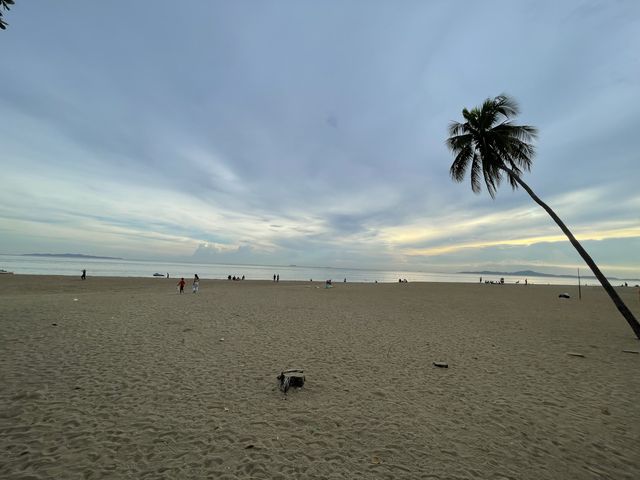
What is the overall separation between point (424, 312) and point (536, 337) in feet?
23.0

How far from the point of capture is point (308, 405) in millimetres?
6035

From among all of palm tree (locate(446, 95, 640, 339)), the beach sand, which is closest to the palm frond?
palm tree (locate(446, 95, 640, 339))

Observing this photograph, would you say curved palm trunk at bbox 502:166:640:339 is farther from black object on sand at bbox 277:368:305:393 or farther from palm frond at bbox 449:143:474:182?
black object on sand at bbox 277:368:305:393

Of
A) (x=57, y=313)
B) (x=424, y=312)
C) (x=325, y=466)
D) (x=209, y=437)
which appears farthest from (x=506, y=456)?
(x=57, y=313)

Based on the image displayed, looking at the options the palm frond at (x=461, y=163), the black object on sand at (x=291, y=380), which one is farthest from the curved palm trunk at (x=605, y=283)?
the black object on sand at (x=291, y=380)

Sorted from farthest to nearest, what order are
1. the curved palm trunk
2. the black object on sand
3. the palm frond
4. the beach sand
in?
the palm frond < the curved palm trunk < the black object on sand < the beach sand

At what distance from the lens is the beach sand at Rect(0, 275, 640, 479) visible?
165 inches

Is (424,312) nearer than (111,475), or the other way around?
(111,475)

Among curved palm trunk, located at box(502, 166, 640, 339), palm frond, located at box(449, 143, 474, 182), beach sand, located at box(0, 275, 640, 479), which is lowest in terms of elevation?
beach sand, located at box(0, 275, 640, 479)

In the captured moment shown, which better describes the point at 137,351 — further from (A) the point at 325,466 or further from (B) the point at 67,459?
(A) the point at 325,466

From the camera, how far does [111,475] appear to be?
3.79 m

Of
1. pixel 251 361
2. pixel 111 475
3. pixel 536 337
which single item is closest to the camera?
pixel 111 475

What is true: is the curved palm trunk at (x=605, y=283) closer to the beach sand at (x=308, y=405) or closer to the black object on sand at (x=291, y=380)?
the beach sand at (x=308, y=405)

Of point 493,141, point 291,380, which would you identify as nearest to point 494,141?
point 493,141
